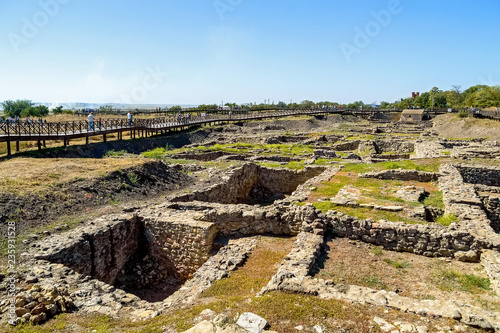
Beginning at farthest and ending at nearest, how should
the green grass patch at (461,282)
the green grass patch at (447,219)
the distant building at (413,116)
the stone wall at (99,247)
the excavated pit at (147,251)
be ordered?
the distant building at (413,116) → the green grass patch at (447,219) → the excavated pit at (147,251) → the stone wall at (99,247) → the green grass patch at (461,282)

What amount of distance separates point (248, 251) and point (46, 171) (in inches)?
343

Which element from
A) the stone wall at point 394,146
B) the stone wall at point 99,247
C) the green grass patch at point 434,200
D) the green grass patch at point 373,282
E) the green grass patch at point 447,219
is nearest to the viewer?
the green grass patch at point 373,282

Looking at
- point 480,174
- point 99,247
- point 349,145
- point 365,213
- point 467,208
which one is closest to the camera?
point 99,247

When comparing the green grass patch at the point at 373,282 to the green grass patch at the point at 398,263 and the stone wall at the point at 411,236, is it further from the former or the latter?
the stone wall at the point at 411,236

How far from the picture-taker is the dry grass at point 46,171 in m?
10.6

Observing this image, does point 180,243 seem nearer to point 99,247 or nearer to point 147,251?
point 147,251

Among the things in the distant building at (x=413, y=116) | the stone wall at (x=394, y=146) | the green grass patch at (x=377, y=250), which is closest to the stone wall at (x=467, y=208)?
the green grass patch at (x=377, y=250)

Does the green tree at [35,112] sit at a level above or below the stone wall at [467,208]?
above

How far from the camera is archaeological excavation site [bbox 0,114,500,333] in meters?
4.98

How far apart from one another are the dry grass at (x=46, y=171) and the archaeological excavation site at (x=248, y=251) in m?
0.08

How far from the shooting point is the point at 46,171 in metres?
12.5

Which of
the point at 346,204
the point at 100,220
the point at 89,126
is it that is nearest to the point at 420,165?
the point at 346,204

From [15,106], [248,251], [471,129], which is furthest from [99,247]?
[15,106]

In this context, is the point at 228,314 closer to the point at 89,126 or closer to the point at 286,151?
the point at 286,151
